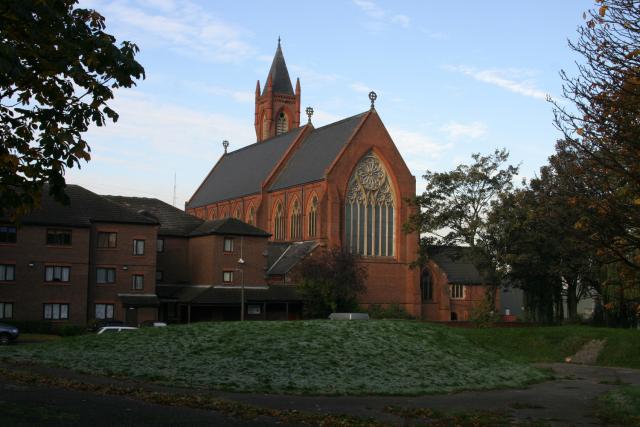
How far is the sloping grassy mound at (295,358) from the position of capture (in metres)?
20.2

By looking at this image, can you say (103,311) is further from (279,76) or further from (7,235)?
(279,76)

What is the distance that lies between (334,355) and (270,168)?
64.3m

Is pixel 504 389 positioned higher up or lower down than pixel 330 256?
lower down

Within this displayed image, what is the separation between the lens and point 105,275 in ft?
184

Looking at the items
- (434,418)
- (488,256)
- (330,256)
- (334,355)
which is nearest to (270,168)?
(330,256)

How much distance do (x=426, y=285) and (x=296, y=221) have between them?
14167 millimetres

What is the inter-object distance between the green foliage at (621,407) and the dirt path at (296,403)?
330 millimetres

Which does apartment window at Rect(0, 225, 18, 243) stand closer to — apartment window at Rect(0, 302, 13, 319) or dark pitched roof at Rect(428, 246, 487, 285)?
apartment window at Rect(0, 302, 13, 319)

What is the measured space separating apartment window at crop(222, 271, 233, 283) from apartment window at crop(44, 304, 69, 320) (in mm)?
12989

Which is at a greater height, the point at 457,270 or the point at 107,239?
the point at 107,239

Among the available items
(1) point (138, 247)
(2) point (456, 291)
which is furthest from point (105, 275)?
(2) point (456, 291)

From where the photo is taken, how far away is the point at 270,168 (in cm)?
8662

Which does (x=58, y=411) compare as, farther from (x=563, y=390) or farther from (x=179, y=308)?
(x=179, y=308)

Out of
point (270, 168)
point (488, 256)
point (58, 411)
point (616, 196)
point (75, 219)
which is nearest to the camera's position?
point (58, 411)
